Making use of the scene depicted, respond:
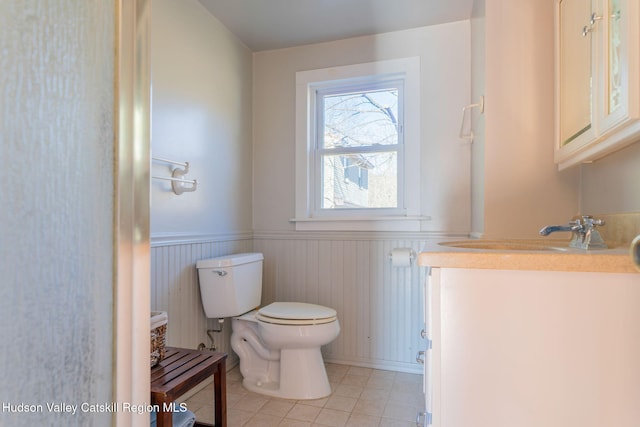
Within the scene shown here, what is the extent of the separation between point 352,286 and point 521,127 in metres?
1.38

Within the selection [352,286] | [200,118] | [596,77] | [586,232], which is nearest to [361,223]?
[352,286]

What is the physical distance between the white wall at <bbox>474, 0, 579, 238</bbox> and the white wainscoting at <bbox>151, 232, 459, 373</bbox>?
0.71 meters

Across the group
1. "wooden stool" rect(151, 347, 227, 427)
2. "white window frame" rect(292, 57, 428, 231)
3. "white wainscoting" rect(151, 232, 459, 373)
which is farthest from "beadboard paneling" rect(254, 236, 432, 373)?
"wooden stool" rect(151, 347, 227, 427)

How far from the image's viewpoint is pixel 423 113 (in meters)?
2.34

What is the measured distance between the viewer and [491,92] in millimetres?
1706

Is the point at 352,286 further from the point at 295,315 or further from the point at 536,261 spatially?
the point at 536,261

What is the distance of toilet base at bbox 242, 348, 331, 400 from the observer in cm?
196

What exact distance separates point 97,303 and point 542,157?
5.88 ft

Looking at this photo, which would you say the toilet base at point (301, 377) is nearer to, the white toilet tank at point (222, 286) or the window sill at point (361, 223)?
the white toilet tank at point (222, 286)

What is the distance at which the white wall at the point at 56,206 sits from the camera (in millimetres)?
384

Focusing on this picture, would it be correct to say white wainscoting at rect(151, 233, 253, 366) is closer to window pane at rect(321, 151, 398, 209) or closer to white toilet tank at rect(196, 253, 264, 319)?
white toilet tank at rect(196, 253, 264, 319)

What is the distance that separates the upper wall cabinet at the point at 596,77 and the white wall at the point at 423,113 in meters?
0.79

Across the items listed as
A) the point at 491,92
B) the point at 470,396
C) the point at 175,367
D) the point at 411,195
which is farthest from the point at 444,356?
the point at 411,195

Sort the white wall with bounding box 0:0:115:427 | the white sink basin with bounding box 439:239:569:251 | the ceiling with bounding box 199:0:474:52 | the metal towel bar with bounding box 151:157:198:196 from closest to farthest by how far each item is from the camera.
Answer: the white wall with bounding box 0:0:115:427 < the white sink basin with bounding box 439:239:569:251 < the metal towel bar with bounding box 151:157:198:196 < the ceiling with bounding box 199:0:474:52
